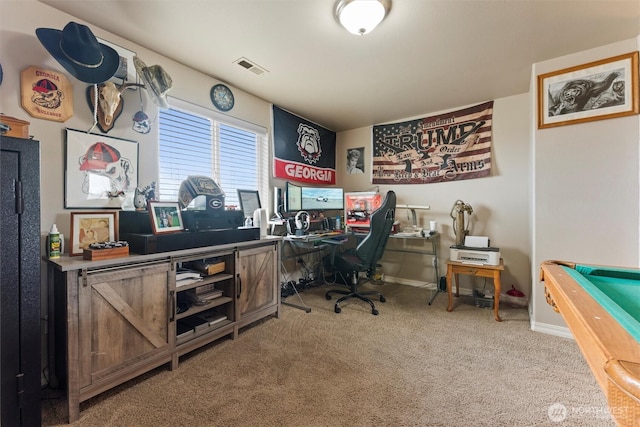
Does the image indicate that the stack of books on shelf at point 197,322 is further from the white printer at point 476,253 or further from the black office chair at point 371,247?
the white printer at point 476,253

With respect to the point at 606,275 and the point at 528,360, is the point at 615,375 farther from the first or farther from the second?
the point at 528,360

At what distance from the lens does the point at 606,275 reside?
1.29 meters

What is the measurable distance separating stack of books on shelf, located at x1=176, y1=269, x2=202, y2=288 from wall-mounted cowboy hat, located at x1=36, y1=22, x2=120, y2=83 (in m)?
1.40

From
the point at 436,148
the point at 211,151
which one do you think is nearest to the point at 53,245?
the point at 211,151

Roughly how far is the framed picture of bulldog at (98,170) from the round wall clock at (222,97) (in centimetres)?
90

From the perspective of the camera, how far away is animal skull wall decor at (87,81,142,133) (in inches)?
70.1

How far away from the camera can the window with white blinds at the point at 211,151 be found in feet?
7.55

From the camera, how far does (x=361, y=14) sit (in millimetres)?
1601

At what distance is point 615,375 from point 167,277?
6.50 ft

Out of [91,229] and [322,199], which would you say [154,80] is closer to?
[91,229]

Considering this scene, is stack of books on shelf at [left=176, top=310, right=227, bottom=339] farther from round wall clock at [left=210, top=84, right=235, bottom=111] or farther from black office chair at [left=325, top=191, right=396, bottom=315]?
round wall clock at [left=210, top=84, right=235, bottom=111]

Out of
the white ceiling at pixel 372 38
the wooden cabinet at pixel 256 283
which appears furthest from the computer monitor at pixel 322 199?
the white ceiling at pixel 372 38

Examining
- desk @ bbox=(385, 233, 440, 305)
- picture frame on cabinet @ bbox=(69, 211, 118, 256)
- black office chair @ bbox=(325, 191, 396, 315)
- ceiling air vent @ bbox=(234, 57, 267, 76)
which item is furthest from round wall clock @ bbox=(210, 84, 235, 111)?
desk @ bbox=(385, 233, 440, 305)

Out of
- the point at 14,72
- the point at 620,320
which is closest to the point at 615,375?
the point at 620,320
